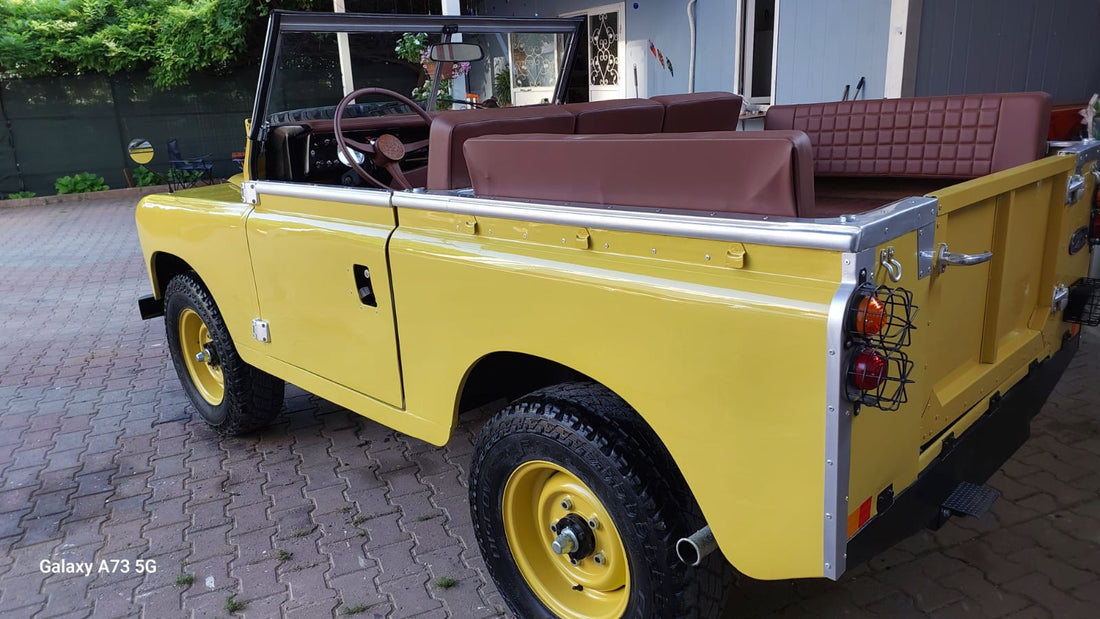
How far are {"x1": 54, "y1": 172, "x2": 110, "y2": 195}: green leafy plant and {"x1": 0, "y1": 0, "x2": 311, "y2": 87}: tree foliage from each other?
1.92 meters

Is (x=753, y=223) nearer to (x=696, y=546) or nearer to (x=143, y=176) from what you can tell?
(x=696, y=546)

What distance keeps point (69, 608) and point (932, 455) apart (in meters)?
2.83

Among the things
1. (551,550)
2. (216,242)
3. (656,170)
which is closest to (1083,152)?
(656,170)

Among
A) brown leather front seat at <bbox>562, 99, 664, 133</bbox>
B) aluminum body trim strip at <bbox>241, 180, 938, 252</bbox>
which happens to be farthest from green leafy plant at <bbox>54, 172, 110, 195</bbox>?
aluminum body trim strip at <bbox>241, 180, 938, 252</bbox>

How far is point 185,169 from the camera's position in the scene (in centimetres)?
1400

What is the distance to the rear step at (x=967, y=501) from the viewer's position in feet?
6.44

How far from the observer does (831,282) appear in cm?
152

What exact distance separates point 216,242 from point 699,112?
7.18 feet

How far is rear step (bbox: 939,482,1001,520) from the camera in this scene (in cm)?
196

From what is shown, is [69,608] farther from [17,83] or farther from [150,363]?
[17,83]

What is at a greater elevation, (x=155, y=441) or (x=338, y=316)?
(x=338, y=316)

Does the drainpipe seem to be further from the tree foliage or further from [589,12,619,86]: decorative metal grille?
the tree foliage

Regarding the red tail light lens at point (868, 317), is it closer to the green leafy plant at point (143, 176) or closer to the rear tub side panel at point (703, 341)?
the rear tub side panel at point (703, 341)

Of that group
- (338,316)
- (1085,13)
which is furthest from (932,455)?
(1085,13)
